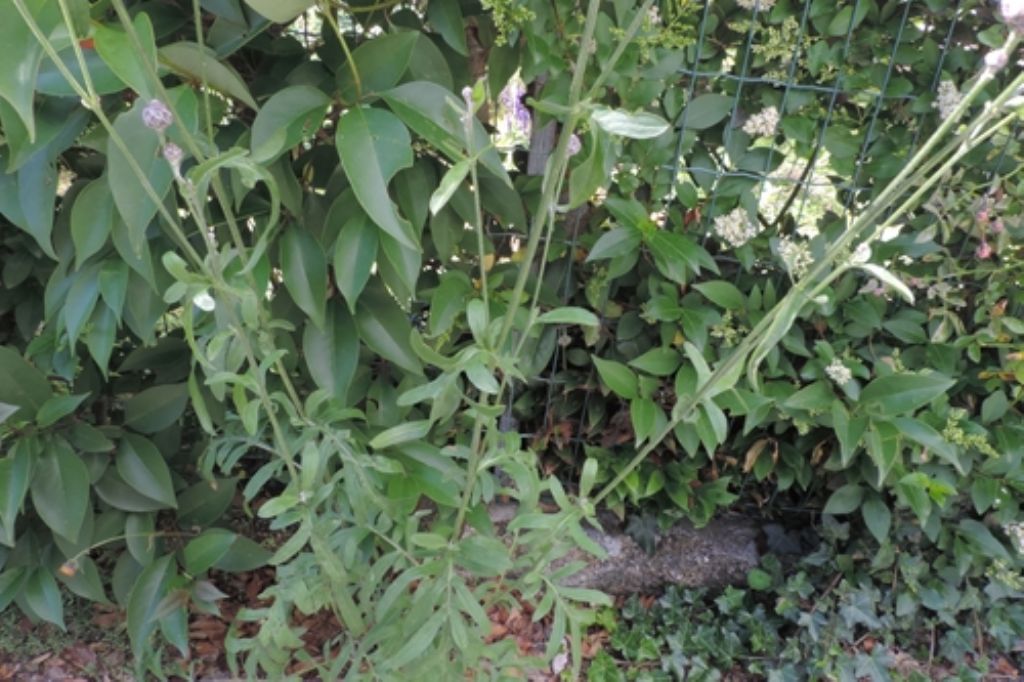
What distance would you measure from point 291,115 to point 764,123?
0.85 m

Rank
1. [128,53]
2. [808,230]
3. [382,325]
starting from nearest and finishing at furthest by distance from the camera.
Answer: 1. [128,53]
2. [382,325]
3. [808,230]

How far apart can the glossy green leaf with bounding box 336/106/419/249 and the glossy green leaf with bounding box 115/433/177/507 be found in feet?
2.47

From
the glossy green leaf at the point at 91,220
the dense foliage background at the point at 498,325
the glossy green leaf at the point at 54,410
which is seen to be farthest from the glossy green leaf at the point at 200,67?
the glossy green leaf at the point at 54,410

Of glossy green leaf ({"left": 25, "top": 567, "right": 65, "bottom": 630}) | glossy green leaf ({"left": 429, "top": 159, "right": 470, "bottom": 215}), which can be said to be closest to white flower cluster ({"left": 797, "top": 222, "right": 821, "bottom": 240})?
glossy green leaf ({"left": 429, "top": 159, "right": 470, "bottom": 215})

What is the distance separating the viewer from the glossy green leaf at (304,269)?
1.25 metres

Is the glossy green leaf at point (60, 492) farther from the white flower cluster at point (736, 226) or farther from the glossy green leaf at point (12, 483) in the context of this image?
the white flower cluster at point (736, 226)

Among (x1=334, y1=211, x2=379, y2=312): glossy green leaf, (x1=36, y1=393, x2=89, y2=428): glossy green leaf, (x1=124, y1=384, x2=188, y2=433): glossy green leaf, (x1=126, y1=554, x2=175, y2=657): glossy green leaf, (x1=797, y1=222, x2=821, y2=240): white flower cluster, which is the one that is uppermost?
(x1=334, y1=211, x2=379, y2=312): glossy green leaf

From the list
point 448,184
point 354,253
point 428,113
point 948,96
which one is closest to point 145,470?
point 354,253

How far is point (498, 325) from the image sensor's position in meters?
0.99

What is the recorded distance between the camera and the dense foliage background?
1.11 metres

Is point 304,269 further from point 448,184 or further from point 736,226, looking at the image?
point 736,226

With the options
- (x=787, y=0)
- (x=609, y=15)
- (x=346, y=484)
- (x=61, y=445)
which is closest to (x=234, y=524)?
(x=61, y=445)

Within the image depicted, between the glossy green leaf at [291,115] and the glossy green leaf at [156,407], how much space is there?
0.62 m

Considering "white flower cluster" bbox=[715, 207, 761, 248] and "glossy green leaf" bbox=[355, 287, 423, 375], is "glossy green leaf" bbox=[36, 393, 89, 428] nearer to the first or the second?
"glossy green leaf" bbox=[355, 287, 423, 375]
